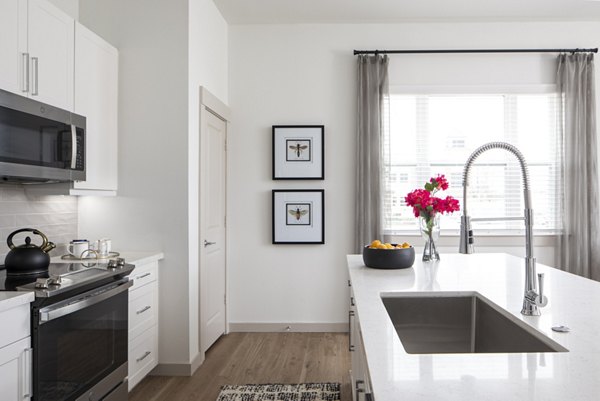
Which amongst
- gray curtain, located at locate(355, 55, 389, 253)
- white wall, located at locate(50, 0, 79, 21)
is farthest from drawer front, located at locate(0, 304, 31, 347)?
gray curtain, located at locate(355, 55, 389, 253)

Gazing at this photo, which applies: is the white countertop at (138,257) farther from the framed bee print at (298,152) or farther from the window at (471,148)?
the window at (471,148)

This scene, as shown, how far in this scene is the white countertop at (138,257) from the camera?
2715 millimetres

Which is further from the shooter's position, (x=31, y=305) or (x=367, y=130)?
(x=367, y=130)

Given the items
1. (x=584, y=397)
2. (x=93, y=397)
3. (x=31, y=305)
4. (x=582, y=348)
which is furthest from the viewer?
(x=93, y=397)

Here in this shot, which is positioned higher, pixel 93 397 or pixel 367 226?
pixel 367 226

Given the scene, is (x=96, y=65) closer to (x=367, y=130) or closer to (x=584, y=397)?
(x=367, y=130)

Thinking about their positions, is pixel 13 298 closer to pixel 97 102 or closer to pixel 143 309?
pixel 143 309

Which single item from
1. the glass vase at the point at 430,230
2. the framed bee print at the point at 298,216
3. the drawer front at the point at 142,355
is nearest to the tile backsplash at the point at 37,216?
the drawer front at the point at 142,355

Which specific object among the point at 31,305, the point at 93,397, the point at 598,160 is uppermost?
the point at 598,160

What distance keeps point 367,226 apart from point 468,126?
1.38m

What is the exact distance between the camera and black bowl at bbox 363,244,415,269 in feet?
7.79

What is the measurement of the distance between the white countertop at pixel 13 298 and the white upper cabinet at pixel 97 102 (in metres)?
1.02

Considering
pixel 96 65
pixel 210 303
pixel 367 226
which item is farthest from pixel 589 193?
pixel 96 65

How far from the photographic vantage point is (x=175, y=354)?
312 centimetres
